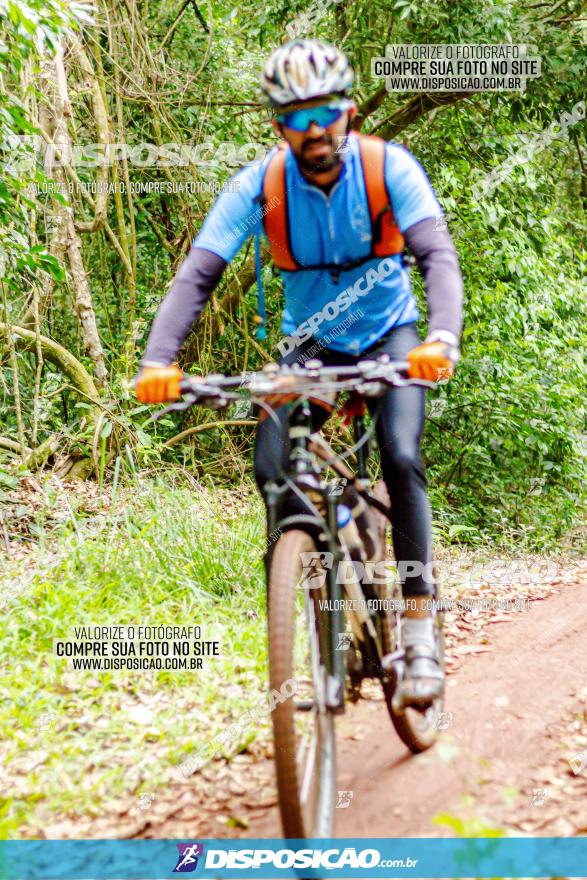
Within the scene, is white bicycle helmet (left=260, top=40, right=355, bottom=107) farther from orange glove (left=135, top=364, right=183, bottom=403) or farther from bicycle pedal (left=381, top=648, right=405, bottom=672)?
bicycle pedal (left=381, top=648, right=405, bottom=672)

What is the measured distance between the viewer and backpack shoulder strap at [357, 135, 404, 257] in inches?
115

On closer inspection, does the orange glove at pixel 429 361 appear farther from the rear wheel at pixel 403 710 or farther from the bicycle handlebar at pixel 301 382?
the rear wheel at pixel 403 710

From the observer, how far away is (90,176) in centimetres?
873

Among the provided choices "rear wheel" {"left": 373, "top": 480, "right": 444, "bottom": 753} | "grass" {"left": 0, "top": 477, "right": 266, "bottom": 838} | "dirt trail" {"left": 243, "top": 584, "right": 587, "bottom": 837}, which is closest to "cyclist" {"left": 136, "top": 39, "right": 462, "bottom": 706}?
"rear wheel" {"left": 373, "top": 480, "right": 444, "bottom": 753}

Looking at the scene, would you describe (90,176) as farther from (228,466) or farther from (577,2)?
(577,2)

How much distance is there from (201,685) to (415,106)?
631 cm

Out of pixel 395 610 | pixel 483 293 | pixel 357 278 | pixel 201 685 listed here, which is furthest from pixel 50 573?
pixel 483 293

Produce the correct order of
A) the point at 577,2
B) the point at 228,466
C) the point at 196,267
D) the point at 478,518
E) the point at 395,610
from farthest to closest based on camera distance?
the point at 478,518 < the point at 228,466 < the point at 577,2 < the point at 395,610 < the point at 196,267

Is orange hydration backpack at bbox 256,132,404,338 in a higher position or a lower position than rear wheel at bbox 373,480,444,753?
higher

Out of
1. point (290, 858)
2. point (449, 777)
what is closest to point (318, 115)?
point (290, 858)

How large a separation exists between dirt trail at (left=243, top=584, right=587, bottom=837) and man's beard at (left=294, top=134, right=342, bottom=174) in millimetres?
2175

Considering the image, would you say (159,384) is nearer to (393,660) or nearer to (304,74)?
(304,74)

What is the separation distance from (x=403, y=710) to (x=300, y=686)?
82 centimetres

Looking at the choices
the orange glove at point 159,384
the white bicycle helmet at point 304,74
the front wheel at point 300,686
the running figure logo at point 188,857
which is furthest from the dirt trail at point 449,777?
the white bicycle helmet at point 304,74
